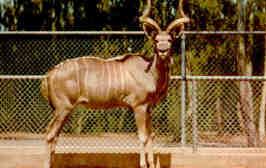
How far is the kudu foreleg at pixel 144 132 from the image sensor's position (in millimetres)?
7367

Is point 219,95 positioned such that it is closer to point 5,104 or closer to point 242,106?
point 242,106

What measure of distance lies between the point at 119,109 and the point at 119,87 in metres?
2.63

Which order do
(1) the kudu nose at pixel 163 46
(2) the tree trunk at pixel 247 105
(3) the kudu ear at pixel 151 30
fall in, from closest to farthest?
(1) the kudu nose at pixel 163 46
(3) the kudu ear at pixel 151 30
(2) the tree trunk at pixel 247 105

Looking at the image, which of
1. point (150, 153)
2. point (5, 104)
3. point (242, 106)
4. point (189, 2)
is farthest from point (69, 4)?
point (150, 153)

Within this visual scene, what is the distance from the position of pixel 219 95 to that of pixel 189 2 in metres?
2.13

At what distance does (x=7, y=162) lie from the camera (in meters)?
8.24

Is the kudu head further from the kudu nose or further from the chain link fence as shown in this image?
the chain link fence

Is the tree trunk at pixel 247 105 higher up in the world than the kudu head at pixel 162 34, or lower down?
lower down

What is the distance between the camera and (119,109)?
33.1 ft

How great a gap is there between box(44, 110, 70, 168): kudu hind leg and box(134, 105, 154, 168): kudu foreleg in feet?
2.58

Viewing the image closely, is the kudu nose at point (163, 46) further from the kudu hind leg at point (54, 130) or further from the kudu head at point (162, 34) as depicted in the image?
the kudu hind leg at point (54, 130)

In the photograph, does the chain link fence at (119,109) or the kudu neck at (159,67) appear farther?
the chain link fence at (119,109)

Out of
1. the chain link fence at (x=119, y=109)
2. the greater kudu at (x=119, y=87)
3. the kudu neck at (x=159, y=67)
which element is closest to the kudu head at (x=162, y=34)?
the greater kudu at (x=119, y=87)

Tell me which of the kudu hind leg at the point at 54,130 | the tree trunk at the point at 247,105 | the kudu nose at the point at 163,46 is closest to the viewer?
the kudu nose at the point at 163,46
